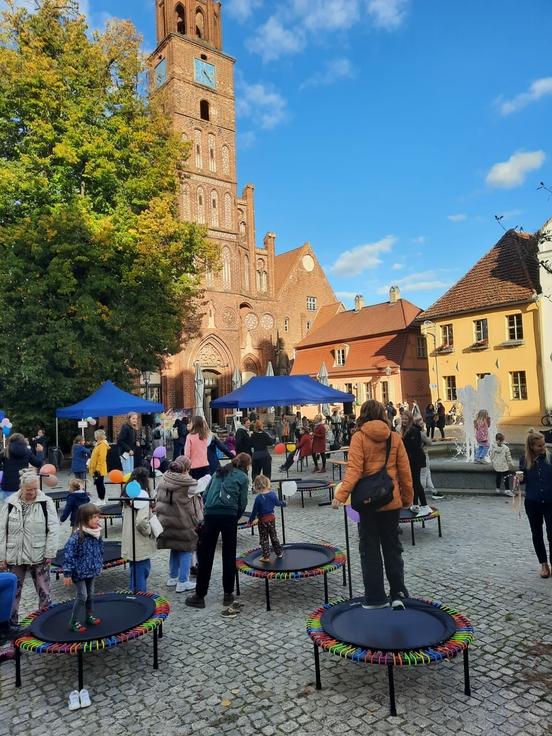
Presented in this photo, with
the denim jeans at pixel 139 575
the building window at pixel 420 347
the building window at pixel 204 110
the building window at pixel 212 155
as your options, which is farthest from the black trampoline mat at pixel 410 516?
the building window at pixel 204 110

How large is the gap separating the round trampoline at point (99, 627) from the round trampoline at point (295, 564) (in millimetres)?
1191

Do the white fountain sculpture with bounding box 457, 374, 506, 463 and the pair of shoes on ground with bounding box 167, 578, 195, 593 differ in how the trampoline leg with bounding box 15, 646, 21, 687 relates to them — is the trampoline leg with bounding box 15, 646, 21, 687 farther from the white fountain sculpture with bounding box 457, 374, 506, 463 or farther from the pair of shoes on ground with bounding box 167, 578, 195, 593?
the white fountain sculpture with bounding box 457, 374, 506, 463

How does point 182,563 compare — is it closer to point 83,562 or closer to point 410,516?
point 83,562

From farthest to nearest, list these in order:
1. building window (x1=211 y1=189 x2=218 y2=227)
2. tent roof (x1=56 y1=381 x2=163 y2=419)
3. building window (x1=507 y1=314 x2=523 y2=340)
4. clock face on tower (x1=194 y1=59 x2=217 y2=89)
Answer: clock face on tower (x1=194 y1=59 x2=217 y2=89)
building window (x1=211 y1=189 x2=218 y2=227)
building window (x1=507 y1=314 x2=523 y2=340)
tent roof (x1=56 y1=381 x2=163 y2=419)

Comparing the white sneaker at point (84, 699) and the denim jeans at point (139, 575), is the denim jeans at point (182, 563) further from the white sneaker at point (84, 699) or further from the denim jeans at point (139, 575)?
the white sneaker at point (84, 699)

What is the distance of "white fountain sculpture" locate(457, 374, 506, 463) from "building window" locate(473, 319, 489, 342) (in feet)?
40.1

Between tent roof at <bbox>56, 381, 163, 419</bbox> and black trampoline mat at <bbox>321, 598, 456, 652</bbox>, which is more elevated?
tent roof at <bbox>56, 381, 163, 419</bbox>

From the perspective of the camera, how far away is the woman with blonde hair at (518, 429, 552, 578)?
5.86 metres

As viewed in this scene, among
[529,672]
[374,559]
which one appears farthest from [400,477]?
[529,672]

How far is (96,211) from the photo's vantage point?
819 inches

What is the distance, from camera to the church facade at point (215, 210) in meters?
35.2

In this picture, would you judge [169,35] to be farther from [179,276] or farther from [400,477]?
[400,477]

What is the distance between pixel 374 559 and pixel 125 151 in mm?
20124

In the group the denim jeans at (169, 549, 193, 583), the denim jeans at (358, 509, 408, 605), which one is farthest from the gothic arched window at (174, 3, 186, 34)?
the denim jeans at (358, 509, 408, 605)
